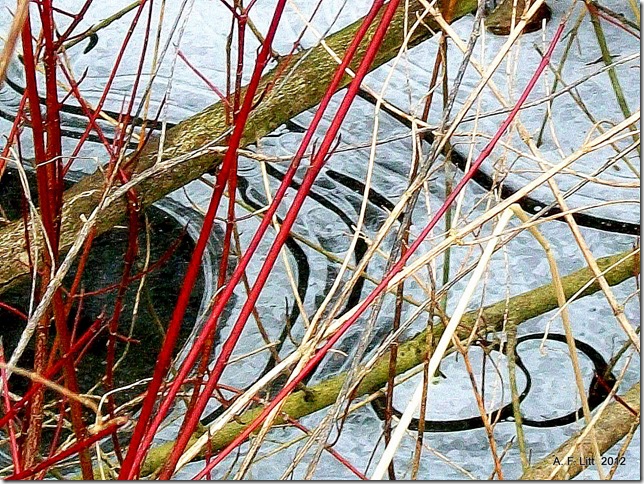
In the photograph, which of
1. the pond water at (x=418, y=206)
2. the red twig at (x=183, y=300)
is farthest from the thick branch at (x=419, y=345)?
the red twig at (x=183, y=300)

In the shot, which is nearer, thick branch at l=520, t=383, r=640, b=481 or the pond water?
thick branch at l=520, t=383, r=640, b=481

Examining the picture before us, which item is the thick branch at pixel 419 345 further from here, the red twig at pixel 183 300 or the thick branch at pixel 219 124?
the red twig at pixel 183 300

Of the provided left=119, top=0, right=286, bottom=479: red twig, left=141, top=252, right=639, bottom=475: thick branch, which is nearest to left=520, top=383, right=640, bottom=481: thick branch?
left=141, top=252, right=639, bottom=475: thick branch

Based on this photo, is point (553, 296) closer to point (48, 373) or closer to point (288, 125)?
point (48, 373)

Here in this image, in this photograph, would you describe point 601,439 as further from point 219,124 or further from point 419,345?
point 219,124

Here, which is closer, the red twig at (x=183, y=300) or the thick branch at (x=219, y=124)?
the red twig at (x=183, y=300)

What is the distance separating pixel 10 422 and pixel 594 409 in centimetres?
90

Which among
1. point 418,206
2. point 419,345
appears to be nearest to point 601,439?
point 419,345

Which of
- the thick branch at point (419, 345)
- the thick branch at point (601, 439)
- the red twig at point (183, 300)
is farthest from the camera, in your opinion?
the thick branch at point (419, 345)

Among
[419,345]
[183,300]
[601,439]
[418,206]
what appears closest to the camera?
[183,300]

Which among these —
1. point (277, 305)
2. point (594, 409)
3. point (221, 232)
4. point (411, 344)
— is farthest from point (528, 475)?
point (221, 232)

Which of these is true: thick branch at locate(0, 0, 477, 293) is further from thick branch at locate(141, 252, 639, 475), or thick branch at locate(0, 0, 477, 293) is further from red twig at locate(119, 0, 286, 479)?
red twig at locate(119, 0, 286, 479)

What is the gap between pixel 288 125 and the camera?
1907mm

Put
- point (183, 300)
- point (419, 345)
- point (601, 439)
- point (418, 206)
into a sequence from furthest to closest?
point (418, 206), point (419, 345), point (601, 439), point (183, 300)
